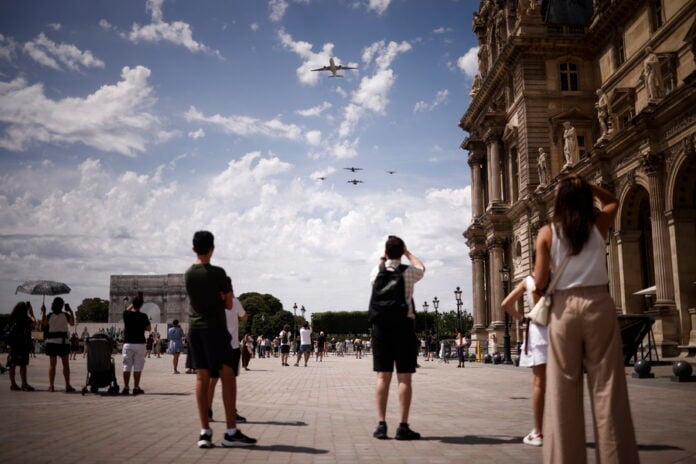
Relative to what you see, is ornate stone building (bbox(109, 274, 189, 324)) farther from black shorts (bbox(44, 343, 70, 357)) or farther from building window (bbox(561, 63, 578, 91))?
black shorts (bbox(44, 343, 70, 357))

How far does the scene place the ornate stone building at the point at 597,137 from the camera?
895 inches

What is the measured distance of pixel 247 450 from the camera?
246 inches

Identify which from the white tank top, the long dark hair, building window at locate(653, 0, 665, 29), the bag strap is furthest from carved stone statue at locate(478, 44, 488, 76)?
the bag strap

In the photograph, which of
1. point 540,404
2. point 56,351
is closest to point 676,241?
point 540,404

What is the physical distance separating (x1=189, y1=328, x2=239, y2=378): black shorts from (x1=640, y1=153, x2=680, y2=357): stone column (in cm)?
2077

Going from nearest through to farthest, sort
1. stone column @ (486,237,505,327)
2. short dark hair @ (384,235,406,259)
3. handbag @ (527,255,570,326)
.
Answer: handbag @ (527,255,570,326) < short dark hair @ (384,235,406,259) < stone column @ (486,237,505,327)

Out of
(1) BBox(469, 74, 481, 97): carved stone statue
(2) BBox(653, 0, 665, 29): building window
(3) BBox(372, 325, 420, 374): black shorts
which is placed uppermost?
(1) BBox(469, 74, 481, 97): carved stone statue

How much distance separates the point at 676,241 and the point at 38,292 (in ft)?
79.4

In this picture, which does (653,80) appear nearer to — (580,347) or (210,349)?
(210,349)

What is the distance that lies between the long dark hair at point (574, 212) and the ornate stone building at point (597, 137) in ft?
61.6

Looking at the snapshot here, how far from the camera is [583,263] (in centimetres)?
435

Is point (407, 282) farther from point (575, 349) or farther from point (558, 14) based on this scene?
point (558, 14)

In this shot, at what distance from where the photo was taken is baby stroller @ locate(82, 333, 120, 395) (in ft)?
41.9

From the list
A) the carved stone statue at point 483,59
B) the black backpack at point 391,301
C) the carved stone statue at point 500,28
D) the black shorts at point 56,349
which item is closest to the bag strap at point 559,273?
the black backpack at point 391,301
